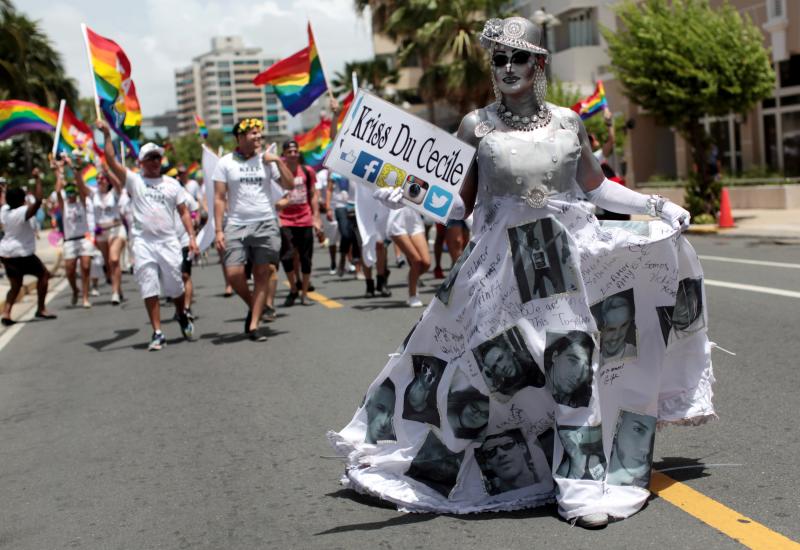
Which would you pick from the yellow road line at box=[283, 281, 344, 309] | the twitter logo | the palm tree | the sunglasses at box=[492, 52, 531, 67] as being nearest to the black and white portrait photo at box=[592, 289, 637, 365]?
the twitter logo

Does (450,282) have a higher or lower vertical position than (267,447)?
higher

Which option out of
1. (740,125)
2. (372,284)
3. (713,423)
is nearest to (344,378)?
(713,423)

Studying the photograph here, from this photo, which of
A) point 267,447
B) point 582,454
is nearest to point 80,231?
point 267,447

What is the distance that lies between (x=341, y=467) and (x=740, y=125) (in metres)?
28.2

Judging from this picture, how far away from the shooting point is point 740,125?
31766mm

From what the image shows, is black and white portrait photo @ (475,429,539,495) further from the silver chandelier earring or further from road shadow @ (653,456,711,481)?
the silver chandelier earring

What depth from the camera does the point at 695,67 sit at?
77.6 ft

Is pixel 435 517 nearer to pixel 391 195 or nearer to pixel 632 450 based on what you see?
pixel 632 450

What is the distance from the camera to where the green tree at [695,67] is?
926 inches

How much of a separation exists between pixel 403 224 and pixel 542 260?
7.85m

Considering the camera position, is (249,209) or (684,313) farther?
(249,209)

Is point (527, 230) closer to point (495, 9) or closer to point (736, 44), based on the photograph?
point (736, 44)

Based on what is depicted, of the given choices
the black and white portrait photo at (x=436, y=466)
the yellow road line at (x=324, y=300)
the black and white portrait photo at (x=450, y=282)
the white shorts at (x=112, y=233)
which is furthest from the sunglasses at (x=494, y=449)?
the white shorts at (x=112, y=233)

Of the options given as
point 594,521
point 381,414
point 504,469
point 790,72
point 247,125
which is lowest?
point 594,521
